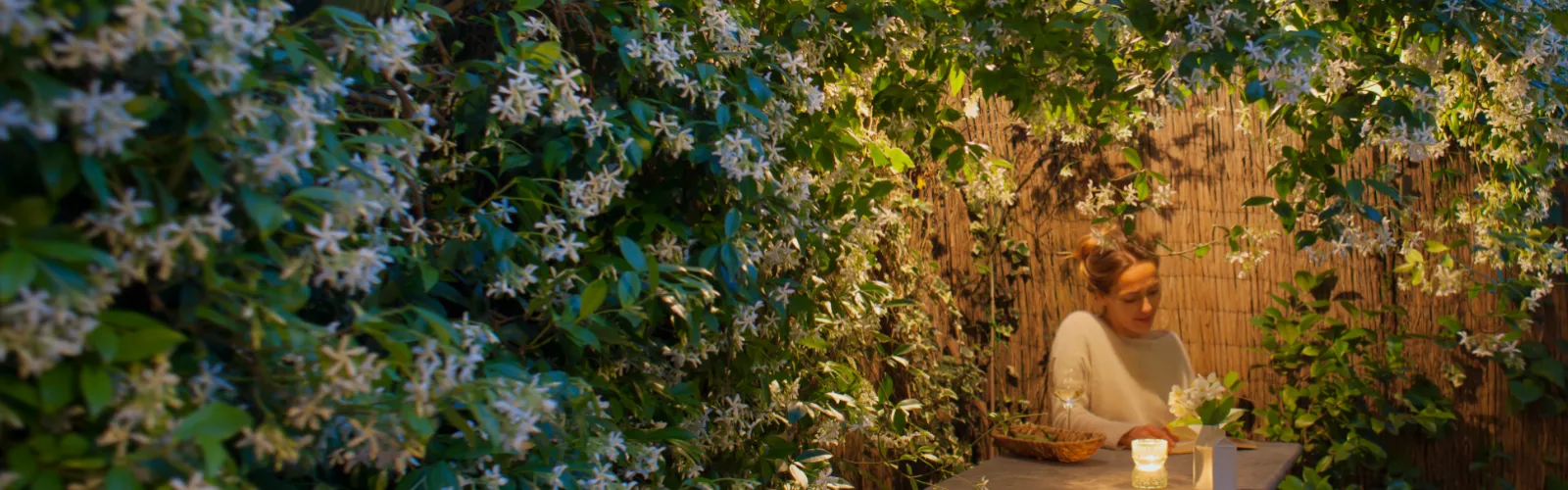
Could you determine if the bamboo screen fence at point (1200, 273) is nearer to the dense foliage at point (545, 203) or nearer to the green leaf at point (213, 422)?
the dense foliage at point (545, 203)

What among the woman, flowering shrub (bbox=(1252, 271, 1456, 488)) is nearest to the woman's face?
the woman

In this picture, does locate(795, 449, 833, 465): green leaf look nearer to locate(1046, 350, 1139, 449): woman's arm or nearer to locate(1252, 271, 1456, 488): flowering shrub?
locate(1046, 350, 1139, 449): woman's arm

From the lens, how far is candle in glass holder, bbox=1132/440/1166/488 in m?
2.27

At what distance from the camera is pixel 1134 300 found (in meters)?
3.08

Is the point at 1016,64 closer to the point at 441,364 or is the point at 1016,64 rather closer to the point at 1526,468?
the point at 441,364

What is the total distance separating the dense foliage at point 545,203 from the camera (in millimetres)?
705

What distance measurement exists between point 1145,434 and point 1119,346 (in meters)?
0.43

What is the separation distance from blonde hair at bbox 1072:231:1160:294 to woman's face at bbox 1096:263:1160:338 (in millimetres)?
19

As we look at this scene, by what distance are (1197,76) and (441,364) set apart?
4.13 feet

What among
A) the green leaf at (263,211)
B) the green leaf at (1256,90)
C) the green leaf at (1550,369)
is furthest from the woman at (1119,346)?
the green leaf at (263,211)

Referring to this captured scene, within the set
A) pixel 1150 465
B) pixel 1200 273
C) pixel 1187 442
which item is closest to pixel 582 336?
pixel 1150 465

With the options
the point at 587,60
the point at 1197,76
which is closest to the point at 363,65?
the point at 587,60

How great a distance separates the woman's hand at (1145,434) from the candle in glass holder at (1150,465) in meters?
0.39

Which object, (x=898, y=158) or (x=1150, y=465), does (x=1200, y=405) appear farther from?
(x=898, y=158)
